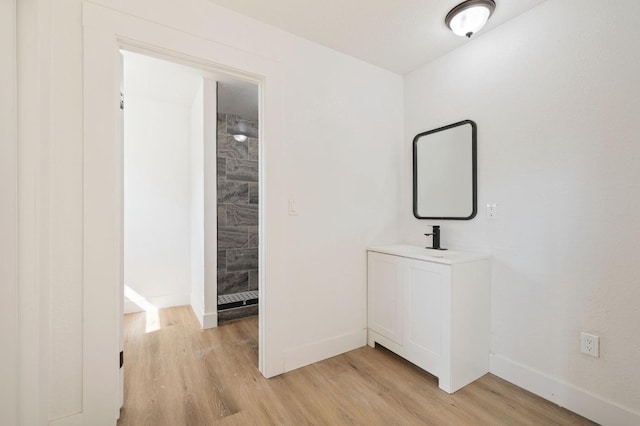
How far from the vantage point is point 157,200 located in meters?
3.37

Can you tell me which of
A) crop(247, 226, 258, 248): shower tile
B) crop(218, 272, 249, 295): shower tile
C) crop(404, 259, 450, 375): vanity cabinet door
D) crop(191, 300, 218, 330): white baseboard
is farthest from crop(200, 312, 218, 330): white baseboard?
crop(404, 259, 450, 375): vanity cabinet door

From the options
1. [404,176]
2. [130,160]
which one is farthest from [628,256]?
[130,160]

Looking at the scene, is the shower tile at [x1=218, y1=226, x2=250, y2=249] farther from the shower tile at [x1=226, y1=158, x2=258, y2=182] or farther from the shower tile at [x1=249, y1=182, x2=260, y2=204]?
the shower tile at [x1=226, y1=158, x2=258, y2=182]

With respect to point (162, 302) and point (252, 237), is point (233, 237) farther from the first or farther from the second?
point (162, 302)

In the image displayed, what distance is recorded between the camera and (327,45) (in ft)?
7.33

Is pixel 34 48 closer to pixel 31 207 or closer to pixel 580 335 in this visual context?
pixel 31 207

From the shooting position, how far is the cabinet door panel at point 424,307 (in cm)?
186

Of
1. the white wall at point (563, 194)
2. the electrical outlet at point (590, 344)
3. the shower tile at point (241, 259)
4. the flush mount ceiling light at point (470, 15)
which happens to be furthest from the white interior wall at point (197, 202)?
the electrical outlet at point (590, 344)

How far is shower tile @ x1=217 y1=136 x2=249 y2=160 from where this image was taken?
3.51 m

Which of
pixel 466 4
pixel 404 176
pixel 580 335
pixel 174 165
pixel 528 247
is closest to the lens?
pixel 580 335

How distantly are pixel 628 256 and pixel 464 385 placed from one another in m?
1.20

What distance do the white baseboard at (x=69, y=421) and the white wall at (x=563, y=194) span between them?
2.56 m

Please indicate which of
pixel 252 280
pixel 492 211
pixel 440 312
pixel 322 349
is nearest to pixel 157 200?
pixel 252 280

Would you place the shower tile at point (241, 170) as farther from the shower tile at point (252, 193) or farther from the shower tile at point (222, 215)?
the shower tile at point (222, 215)
